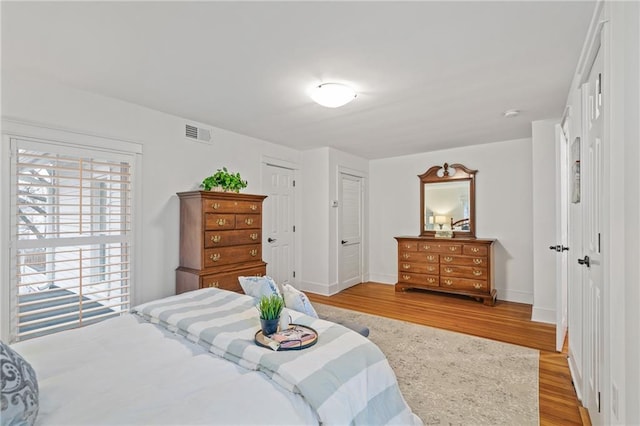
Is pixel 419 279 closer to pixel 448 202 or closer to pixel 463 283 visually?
pixel 463 283

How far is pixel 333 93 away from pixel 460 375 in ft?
8.32

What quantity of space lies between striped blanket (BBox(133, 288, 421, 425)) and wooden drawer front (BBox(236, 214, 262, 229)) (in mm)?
1772

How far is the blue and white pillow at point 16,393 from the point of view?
962 millimetres

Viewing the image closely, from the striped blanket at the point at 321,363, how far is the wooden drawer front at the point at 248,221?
177cm

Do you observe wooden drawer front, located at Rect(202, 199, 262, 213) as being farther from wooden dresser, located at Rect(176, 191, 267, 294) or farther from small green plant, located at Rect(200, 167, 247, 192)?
small green plant, located at Rect(200, 167, 247, 192)

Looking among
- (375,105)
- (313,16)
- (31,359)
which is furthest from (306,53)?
(31,359)

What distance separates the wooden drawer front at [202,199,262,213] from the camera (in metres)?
Result: 3.37

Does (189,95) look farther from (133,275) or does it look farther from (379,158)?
(379,158)

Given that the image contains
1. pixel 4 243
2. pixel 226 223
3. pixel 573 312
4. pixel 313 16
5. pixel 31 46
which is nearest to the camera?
pixel 313 16

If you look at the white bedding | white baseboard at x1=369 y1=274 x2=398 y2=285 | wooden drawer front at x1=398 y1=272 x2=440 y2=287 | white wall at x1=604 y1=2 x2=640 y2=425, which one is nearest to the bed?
the white bedding

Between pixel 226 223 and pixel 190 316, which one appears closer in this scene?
pixel 190 316

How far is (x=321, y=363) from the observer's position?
4.49ft

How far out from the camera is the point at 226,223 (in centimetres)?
355

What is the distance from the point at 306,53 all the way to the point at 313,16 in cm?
41
